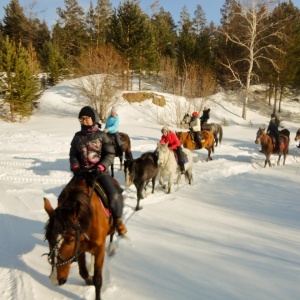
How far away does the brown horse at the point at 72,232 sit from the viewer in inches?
107

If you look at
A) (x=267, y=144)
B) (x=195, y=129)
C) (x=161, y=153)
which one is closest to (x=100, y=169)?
(x=161, y=153)

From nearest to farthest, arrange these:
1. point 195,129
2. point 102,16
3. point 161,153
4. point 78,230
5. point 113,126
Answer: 1. point 78,230
2. point 161,153
3. point 113,126
4. point 195,129
5. point 102,16

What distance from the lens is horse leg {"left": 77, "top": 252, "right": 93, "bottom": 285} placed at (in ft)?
11.7

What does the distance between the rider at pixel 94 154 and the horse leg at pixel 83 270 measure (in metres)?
0.66

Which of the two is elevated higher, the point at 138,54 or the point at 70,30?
the point at 70,30

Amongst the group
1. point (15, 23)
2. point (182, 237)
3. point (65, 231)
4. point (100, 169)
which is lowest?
point (182, 237)

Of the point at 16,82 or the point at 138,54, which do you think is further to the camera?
the point at 138,54

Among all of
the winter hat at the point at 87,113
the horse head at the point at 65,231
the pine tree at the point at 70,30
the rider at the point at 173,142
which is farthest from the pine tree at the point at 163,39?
the horse head at the point at 65,231

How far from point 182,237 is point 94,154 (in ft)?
8.16

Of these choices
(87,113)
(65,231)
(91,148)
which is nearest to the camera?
(65,231)

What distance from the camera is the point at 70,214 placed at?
2.80m

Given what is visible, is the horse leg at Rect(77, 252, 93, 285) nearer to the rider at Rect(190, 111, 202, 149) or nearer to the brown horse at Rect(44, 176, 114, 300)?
the brown horse at Rect(44, 176, 114, 300)

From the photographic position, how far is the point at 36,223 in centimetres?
554

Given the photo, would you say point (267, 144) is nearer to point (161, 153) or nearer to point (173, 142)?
point (173, 142)
